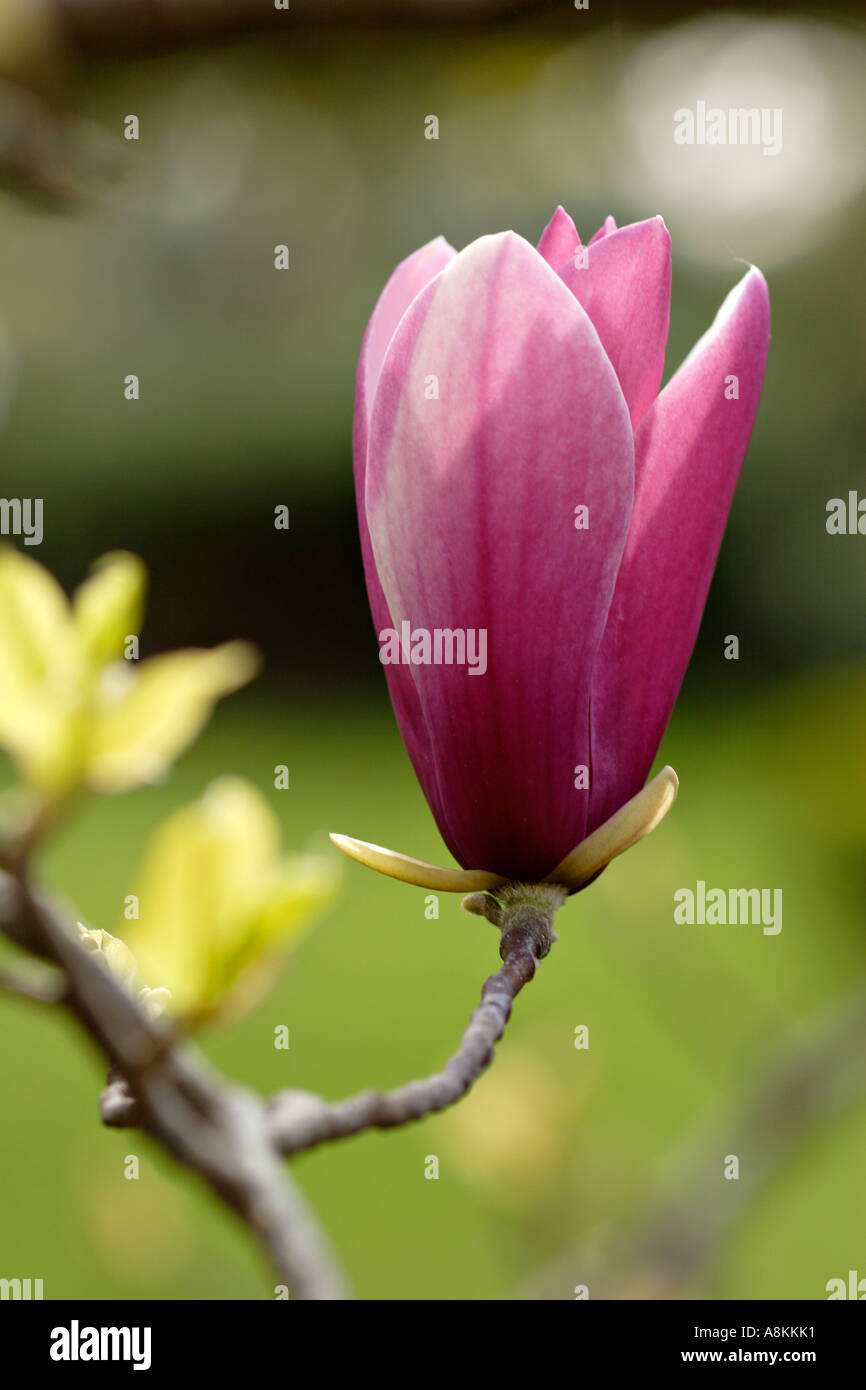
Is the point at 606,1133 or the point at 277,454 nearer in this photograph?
the point at 606,1133

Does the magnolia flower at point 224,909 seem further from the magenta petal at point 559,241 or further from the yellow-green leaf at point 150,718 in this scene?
the magenta petal at point 559,241

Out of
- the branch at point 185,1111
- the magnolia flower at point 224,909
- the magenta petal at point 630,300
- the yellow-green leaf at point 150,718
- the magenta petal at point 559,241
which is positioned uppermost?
the magenta petal at point 559,241

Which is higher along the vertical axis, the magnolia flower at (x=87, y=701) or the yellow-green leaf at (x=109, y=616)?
the yellow-green leaf at (x=109, y=616)

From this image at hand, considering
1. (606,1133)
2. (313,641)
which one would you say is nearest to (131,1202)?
(606,1133)

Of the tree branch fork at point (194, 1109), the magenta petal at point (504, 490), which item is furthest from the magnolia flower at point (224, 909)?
the magenta petal at point (504, 490)

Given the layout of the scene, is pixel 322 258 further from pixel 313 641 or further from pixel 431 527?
pixel 431 527
